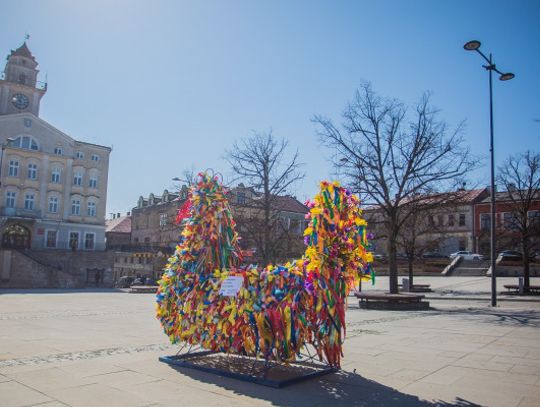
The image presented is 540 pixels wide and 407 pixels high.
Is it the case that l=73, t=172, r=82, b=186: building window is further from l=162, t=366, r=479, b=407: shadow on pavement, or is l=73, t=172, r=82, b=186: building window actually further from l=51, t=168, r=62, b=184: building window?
l=162, t=366, r=479, b=407: shadow on pavement

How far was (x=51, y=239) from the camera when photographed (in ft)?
148

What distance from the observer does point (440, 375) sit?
650cm

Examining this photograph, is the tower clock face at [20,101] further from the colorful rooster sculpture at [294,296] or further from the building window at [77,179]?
the colorful rooster sculpture at [294,296]

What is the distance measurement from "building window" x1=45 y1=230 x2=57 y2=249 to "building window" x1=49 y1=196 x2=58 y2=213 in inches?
80.3

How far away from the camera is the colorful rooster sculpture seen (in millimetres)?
6160

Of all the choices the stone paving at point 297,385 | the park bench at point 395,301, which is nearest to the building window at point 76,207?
the park bench at point 395,301

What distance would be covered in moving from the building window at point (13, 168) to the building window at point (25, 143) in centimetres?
155

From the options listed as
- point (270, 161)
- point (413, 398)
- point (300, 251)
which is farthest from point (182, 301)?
point (300, 251)

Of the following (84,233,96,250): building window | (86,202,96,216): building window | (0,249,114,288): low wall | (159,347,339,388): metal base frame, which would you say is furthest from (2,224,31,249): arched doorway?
(159,347,339,388): metal base frame

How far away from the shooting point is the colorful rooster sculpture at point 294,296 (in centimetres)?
616

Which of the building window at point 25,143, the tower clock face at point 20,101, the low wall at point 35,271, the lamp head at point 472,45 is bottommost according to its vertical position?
the low wall at point 35,271

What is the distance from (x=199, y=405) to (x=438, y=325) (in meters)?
9.29

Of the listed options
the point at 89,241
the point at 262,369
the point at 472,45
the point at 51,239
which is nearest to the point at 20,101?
the point at 51,239

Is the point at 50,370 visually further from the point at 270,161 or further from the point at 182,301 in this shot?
the point at 270,161
